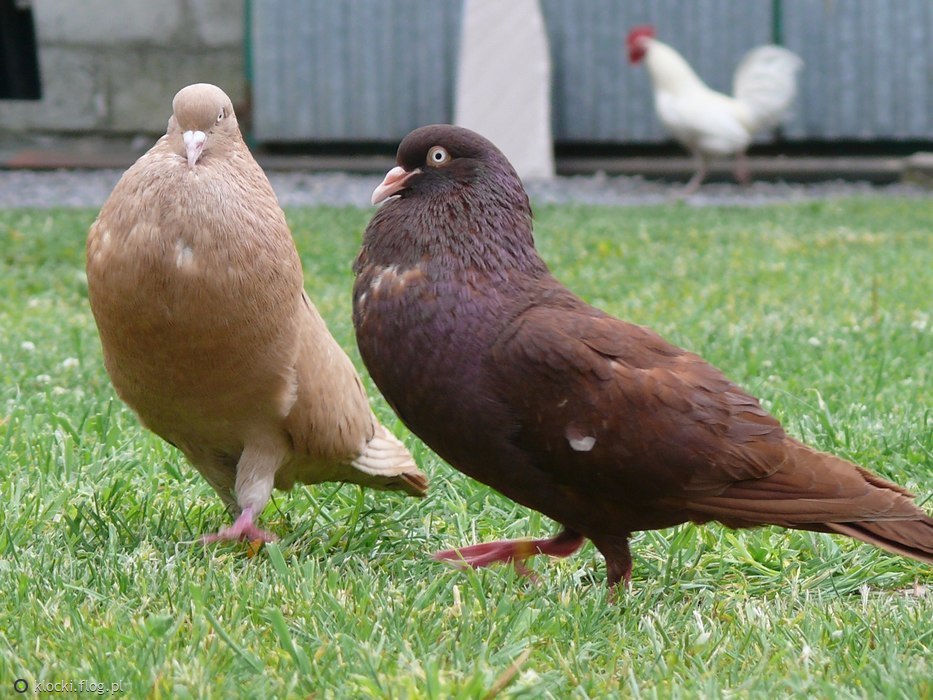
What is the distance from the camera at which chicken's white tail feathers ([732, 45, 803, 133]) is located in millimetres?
11906

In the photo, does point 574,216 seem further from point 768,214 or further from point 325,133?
point 325,133

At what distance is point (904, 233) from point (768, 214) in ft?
4.50

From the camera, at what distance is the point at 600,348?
9.39 feet

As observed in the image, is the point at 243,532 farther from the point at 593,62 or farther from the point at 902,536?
the point at 593,62

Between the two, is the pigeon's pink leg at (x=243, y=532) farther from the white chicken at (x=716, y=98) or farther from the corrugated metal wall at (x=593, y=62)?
the corrugated metal wall at (x=593, y=62)

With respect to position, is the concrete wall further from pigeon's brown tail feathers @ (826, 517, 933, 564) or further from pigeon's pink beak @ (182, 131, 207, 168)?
pigeon's brown tail feathers @ (826, 517, 933, 564)

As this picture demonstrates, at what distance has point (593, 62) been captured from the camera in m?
13.0

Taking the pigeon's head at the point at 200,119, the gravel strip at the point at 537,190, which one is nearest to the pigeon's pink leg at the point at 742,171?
the gravel strip at the point at 537,190

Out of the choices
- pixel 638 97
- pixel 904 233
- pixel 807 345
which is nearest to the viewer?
pixel 807 345

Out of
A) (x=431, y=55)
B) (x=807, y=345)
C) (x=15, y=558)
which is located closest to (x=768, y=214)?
(x=431, y=55)

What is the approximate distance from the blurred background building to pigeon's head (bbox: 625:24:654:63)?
55 centimetres

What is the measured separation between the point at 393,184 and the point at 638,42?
960cm

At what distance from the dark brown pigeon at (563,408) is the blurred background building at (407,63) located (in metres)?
10.2

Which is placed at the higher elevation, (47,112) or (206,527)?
(47,112)
